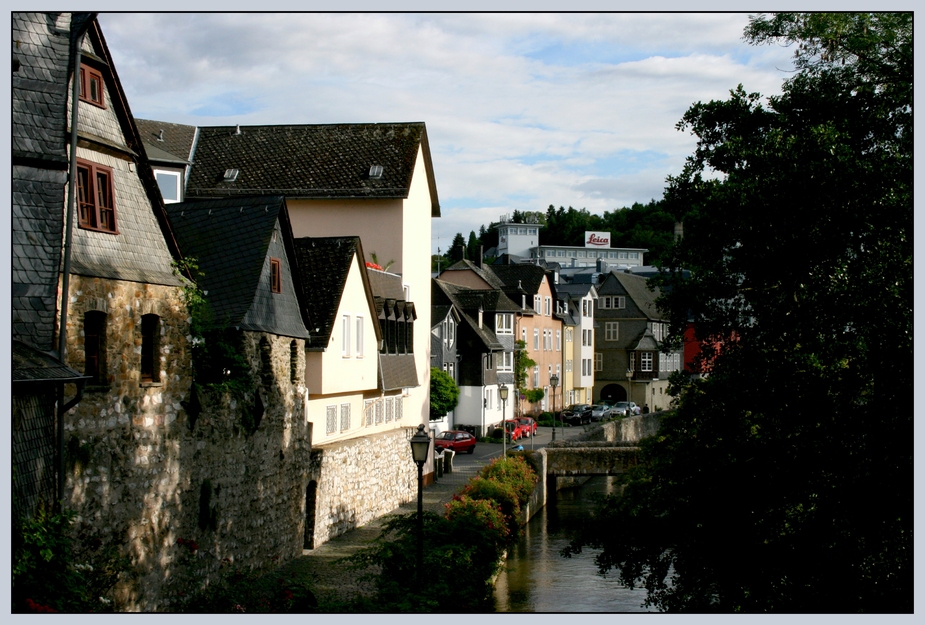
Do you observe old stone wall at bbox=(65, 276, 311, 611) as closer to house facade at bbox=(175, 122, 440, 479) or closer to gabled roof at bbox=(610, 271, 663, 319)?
house facade at bbox=(175, 122, 440, 479)

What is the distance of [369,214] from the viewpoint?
38062 millimetres

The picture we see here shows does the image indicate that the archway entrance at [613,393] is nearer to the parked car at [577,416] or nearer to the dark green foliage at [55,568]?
the parked car at [577,416]

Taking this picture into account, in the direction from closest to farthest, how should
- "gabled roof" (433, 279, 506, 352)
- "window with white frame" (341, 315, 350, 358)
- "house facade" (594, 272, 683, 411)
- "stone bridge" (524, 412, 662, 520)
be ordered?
"window with white frame" (341, 315, 350, 358) → "stone bridge" (524, 412, 662, 520) → "gabled roof" (433, 279, 506, 352) → "house facade" (594, 272, 683, 411)

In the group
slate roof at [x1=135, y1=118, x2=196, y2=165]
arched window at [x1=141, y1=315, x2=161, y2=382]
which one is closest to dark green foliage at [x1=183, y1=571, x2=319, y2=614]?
arched window at [x1=141, y1=315, x2=161, y2=382]

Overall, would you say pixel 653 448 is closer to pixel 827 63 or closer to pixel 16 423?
pixel 827 63

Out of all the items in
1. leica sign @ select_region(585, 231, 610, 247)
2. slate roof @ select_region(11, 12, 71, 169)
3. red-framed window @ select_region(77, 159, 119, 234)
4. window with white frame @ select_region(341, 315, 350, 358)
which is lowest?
window with white frame @ select_region(341, 315, 350, 358)

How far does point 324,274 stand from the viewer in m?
28.6

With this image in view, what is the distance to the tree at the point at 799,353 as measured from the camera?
15086 mm

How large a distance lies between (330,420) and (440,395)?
25.4 metres

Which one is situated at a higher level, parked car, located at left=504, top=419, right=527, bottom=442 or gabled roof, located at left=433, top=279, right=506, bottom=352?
gabled roof, located at left=433, top=279, right=506, bottom=352

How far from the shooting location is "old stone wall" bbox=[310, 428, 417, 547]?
2702cm

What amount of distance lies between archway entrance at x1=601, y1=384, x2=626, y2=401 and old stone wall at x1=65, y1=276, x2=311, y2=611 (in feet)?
238

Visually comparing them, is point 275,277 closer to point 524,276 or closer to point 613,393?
point 524,276

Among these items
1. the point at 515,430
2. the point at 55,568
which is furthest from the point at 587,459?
the point at 55,568
